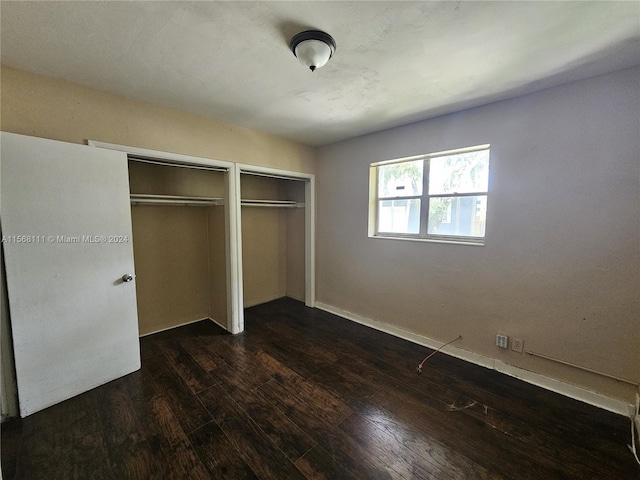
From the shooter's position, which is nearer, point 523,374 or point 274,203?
point 523,374

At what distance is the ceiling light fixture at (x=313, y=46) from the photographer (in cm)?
146

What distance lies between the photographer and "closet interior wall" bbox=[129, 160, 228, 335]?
304 cm

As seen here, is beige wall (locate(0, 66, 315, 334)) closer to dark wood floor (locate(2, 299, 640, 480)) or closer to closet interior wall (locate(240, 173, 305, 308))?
closet interior wall (locate(240, 173, 305, 308))

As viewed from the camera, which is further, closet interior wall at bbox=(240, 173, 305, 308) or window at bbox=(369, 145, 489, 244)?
closet interior wall at bbox=(240, 173, 305, 308)

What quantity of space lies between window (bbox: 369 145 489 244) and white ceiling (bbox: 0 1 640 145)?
1.96 ft

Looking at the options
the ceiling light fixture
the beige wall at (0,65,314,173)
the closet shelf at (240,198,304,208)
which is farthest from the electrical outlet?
the beige wall at (0,65,314,173)

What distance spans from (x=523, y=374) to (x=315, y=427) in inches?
76.5

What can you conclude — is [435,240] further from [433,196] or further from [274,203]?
[274,203]

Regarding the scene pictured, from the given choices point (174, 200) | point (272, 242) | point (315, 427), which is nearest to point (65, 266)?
point (174, 200)

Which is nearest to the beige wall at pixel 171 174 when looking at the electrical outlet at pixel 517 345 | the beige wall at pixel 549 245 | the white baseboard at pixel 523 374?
the beige wall at pixel 549 245

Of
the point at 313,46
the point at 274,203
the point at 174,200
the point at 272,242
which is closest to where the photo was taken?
the point at 313,46

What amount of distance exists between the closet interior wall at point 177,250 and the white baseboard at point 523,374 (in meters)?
2.28

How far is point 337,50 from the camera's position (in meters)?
1.63

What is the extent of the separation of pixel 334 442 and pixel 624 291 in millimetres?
2350
